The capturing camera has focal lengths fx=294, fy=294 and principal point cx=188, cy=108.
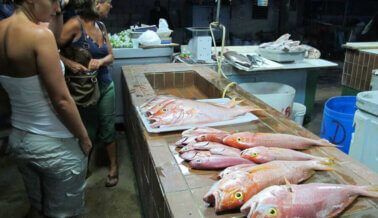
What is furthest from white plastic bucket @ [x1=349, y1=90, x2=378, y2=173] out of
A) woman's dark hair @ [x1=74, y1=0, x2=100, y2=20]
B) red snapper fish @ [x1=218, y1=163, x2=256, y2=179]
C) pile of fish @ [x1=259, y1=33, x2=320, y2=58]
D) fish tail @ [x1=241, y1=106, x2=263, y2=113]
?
woman's dark hair @ [x1=74, y1=0, x2=100, y2=20]

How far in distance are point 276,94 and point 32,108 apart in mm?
2815

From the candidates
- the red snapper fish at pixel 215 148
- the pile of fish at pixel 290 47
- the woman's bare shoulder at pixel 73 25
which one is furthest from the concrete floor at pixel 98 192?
the pile of fish at pixel 290 47

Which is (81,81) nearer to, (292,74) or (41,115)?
(41,115)

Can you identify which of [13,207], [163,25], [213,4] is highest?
[213,4]

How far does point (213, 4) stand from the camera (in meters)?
9.88

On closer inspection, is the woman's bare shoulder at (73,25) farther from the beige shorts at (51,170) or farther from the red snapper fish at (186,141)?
the red snapper fish at (186,141)

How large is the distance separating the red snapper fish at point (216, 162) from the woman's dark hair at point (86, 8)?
1.93 metres

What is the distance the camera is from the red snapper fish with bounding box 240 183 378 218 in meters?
1.10

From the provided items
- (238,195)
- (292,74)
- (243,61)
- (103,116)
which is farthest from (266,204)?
(292,74)

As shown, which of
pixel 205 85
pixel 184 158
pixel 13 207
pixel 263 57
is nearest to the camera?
pixel 184 158

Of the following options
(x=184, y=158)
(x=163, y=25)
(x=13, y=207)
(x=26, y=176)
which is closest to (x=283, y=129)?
(x=184, y=158)

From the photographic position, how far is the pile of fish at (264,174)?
1138 mm

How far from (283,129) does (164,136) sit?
0.78 meters

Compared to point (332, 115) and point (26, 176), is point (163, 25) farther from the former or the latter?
point (26, 176)
